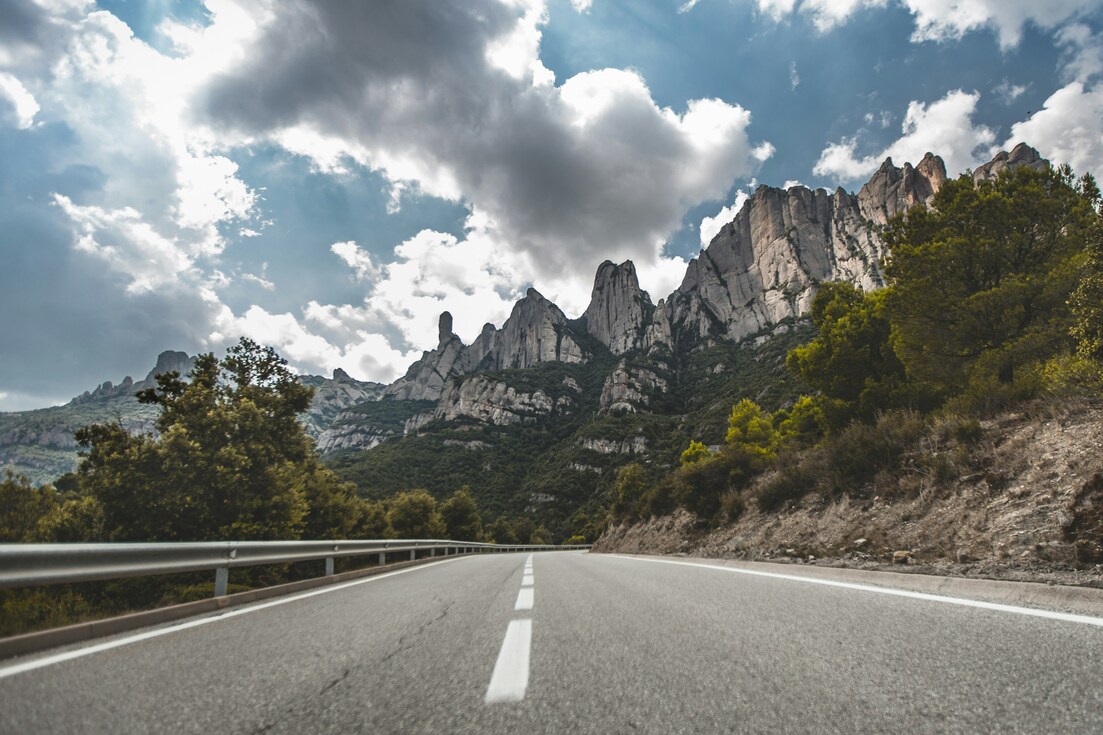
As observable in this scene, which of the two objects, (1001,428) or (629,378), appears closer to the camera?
(1001,428)

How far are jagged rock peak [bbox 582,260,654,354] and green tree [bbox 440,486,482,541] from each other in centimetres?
12464

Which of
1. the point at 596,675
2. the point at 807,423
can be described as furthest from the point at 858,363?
the point at 596,675

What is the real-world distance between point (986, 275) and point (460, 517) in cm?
4167

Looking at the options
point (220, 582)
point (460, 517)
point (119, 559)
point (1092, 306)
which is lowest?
point (460, 517)

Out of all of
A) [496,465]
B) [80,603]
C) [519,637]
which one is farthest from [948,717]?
[496,465]

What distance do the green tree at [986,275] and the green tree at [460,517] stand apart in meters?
38.6

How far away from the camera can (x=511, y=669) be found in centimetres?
269

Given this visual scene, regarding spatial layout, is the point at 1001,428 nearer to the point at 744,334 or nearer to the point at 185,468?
the point at 185,468

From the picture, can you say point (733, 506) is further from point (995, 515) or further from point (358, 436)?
point (358, 436)

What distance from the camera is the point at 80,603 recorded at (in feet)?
26.4

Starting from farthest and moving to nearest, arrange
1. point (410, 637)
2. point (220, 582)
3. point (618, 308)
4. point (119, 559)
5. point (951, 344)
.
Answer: point (618, 308) < point (951, 344) < point (220, 582) < point (119, 559) < point (410, 637)

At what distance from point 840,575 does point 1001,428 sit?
4949 mm

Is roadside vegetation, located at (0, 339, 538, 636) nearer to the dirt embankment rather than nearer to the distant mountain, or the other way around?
the dirt embankment

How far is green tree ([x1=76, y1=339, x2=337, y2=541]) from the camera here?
42.0 feet
